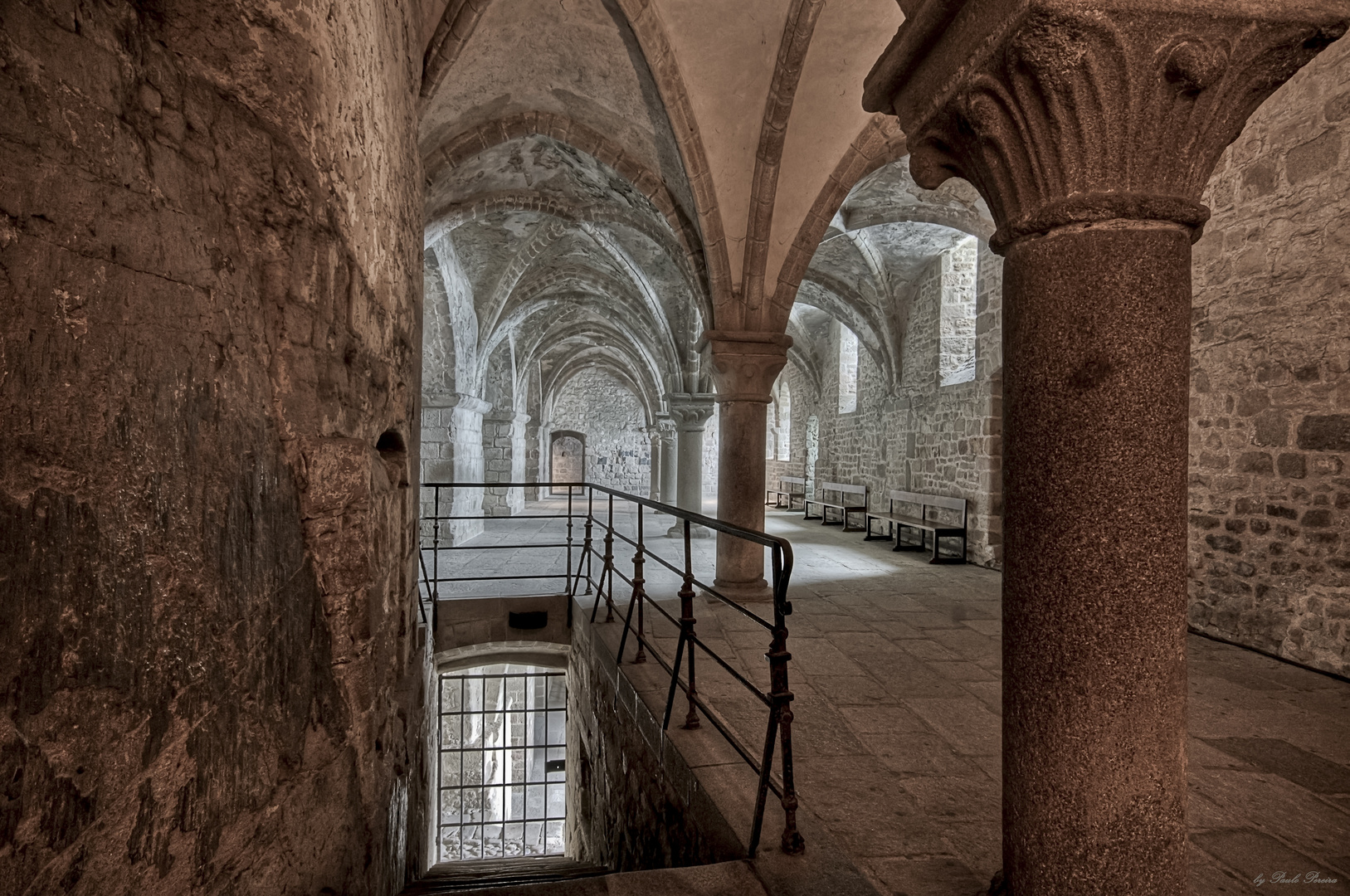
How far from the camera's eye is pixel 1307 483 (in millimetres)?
3916

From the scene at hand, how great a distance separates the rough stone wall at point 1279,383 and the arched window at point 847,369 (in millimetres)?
7853

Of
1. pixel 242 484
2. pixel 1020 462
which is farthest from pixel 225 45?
pixel 1020 462

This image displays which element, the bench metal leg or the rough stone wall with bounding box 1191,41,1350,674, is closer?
the rough stone wall with bounding box 1191,41,1350,674

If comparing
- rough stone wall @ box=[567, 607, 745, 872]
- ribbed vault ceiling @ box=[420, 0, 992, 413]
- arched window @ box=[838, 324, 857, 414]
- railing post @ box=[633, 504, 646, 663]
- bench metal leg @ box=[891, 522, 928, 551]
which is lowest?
rough stone wall @ box=[567, 607, 745, 872]

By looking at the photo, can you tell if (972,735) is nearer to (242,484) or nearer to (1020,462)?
(1020,462)

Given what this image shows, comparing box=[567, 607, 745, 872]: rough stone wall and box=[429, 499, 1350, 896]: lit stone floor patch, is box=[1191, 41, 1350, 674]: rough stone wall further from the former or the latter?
box=[567, 607, 745, 872]: rough stone wall

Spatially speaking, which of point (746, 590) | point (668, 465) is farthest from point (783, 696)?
point (668, 465)

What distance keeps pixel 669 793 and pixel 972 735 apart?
1.31m

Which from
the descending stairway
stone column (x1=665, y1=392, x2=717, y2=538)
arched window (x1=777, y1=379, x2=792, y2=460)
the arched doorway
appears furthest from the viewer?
the arched doorway

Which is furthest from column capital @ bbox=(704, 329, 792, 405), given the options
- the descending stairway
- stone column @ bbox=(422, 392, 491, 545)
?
stone column @ bbox=(422, 392, 491, 545)

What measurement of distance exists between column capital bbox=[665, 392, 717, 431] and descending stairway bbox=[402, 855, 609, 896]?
6.61m

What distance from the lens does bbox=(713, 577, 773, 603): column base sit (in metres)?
5.42

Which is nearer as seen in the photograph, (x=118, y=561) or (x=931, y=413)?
(x=118, y=561)

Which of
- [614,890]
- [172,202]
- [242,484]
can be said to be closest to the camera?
[172,202]
